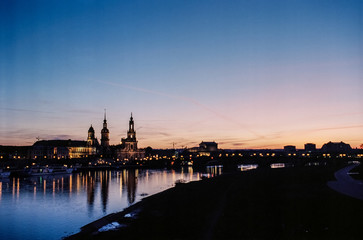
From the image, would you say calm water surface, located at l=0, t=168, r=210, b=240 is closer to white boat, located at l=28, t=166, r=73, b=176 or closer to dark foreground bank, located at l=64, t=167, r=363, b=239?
dark foreground bank, located at l=64, t=167, r=363, b=239

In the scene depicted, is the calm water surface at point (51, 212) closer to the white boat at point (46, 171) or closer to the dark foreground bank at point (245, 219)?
the dark foreground bank at point (245, 219)

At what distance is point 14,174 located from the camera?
386ft

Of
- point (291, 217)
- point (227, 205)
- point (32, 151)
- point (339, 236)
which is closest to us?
point (339, 236)

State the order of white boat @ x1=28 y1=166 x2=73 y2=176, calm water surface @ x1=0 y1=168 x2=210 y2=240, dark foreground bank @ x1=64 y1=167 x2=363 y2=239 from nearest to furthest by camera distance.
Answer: dark foreground bank @ x1=64 y1=167 x2=363 y2=239 → calm water surface @ x1=0 y1=168 x2=210 y2=240 → white boat @ x1=28 y1=166 x2=73 y2=176

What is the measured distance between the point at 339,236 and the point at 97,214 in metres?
27.9

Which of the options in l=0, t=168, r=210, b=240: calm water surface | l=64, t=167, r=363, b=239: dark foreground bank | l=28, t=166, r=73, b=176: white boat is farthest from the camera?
l=28, t=166, r=73, b=176: white boat

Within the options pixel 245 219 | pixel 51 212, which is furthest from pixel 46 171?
pixel 245 219

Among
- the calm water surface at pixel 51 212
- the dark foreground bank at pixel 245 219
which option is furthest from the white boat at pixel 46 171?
the dark foreground bank at pixel 245 219

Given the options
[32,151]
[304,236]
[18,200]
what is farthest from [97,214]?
[32,151]

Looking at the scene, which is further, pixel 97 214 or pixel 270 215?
pixel 97 214

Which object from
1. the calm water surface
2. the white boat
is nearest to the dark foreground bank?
the calm water surface

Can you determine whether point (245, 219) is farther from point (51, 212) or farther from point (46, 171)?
point (46, 171)

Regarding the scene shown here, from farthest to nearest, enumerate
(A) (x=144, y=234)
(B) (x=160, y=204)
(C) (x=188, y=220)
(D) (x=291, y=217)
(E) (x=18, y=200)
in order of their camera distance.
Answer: (E) (x=18, y=200) < (B) (x=160, y=204) < (C) (x=188, y=220) < (D) (x=291, y=217) < (A) (x=144, y=234)

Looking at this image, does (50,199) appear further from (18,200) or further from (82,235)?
(82,235)
